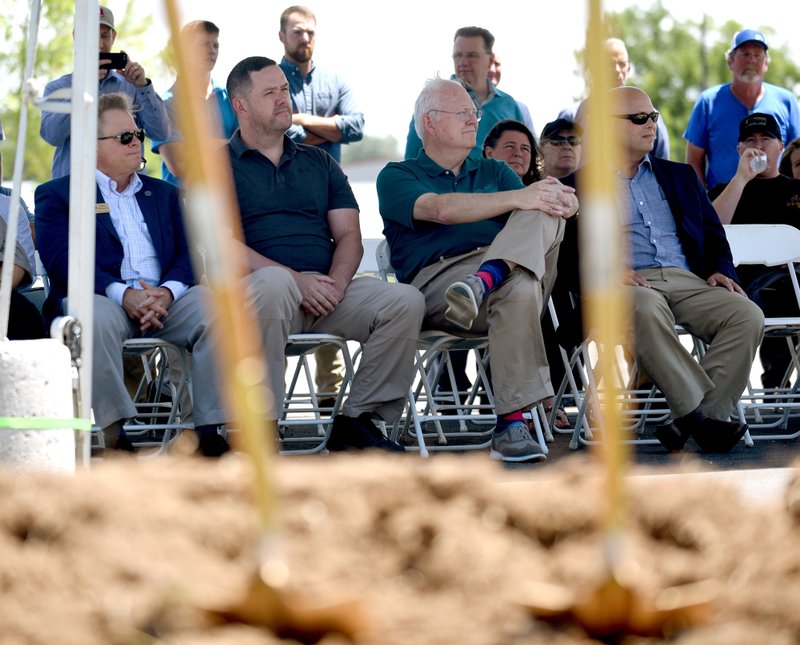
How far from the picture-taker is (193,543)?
2.45 meters

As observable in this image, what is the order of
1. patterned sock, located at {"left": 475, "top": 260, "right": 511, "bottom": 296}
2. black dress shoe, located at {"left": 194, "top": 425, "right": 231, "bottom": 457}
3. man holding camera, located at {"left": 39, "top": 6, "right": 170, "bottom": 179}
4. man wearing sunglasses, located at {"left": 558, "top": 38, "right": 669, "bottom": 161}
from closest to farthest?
black dress shoe, located at {"left": 194, "top": 425, "right": 231, "bottom": 457} → patterned sock, located at {"left": 475, "top": 260, "right": 511, "bottom": 296} → man holding camera, located at {"left": 39, "top": 6, "right": 170, "bottom": 179} → man wearing sunglasses, located at {"left": 558, "top": 38, "right": 669, "bottom": 161}

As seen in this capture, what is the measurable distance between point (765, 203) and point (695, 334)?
168 centimetres

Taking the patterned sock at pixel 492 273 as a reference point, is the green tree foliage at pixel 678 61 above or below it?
above

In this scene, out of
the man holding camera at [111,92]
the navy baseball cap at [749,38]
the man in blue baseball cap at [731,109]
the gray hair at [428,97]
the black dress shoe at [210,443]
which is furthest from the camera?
the navy baseball cap at [749,38]

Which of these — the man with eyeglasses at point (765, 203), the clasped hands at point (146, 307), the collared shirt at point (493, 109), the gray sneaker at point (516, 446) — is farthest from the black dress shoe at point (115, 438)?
the man with eyeglasses at point (765, 203)

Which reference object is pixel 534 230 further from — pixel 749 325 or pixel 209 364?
pixel 209 364

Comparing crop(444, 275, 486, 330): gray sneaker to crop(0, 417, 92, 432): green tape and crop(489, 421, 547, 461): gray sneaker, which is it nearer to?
crop(489, 421, 547, 461): gray sneaker

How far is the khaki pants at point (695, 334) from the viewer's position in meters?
5.60

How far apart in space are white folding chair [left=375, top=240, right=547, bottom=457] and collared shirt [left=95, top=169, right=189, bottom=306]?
3.55ft

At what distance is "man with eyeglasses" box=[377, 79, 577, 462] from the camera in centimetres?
541

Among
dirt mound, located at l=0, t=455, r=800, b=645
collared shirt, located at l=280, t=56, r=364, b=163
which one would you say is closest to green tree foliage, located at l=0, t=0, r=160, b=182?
collared shirt, located at l=280, t=56, r=364, b=163

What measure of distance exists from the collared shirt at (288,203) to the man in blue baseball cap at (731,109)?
323cm

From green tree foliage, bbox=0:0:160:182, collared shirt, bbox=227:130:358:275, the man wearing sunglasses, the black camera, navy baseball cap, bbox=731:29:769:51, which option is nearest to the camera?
collared shirt, bbox=227:130:358:275

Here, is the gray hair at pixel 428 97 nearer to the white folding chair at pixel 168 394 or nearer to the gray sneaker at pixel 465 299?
the gray sneaker at pixel 465 299
